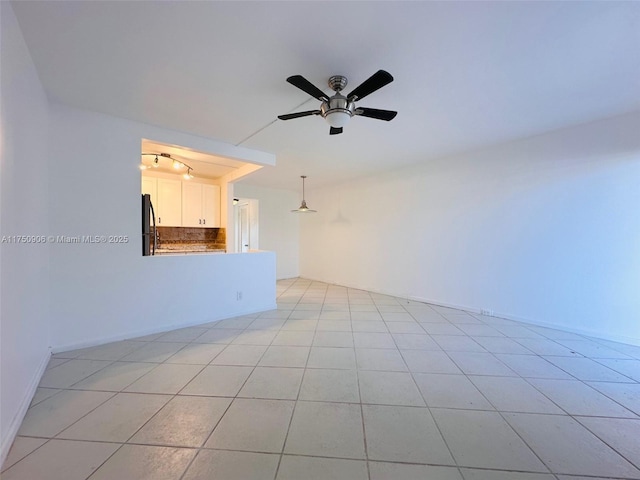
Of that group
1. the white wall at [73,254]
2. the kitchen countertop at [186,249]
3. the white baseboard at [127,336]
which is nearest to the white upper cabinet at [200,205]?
the kitchen countertop at [186,249]

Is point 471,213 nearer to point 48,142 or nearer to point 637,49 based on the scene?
point 637,49

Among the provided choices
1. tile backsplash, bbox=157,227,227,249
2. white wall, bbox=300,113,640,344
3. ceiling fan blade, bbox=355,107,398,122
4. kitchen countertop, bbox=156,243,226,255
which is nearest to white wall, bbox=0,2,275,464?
kitchen countertop, bbox=156,243,226,255

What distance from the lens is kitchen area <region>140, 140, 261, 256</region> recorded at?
14.1 ft

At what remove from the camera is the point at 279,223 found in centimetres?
707

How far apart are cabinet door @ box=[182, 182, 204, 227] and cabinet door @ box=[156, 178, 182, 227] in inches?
2.8

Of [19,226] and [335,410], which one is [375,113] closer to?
[335,410]

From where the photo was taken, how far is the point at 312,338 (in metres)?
2.96

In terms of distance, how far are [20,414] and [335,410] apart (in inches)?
78.4

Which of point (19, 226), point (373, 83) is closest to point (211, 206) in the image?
point (19, 226)

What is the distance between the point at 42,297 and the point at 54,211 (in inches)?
33.7

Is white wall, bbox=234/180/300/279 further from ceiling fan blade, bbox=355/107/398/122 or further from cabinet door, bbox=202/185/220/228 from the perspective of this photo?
ceiling fan blade, bbox=355/107/398/122

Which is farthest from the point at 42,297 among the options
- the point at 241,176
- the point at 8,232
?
the point at 241,176

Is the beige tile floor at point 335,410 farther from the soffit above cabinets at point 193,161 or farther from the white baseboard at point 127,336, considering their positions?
the soffit above cabinets at point 193,161

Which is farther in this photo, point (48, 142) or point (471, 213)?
point (471, 213)
